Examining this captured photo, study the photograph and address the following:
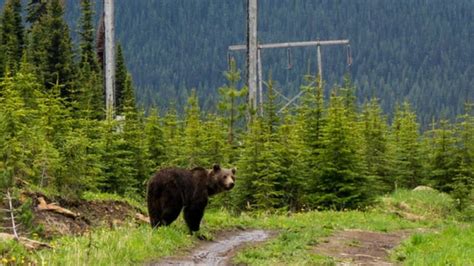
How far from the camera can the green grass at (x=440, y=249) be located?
12445mm

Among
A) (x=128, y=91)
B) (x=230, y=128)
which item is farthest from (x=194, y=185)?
(x=128, y=91)

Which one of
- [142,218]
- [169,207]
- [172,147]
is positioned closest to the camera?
[169,207]

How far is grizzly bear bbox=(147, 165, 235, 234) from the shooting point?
48.4 feet

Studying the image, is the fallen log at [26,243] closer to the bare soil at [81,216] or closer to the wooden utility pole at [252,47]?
the bare soil at [81,216]

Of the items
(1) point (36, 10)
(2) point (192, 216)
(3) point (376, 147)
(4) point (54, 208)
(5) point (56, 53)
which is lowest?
(3) point (376, 147)

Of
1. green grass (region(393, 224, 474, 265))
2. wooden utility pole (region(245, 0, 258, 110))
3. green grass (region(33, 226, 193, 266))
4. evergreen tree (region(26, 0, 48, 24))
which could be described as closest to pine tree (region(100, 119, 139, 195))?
wooden utility pole (region(245, 0, 258, 110))

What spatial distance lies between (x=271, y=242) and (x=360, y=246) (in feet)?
6.30

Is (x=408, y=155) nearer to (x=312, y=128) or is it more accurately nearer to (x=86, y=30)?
(x=312, y=128)

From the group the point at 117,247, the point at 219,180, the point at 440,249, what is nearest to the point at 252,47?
A: the point at 219,180

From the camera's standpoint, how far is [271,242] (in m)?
14.4

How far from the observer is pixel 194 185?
15352 millimetres

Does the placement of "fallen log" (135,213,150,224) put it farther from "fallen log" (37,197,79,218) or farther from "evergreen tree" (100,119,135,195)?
"evergreen tree" (100,119,135,195)

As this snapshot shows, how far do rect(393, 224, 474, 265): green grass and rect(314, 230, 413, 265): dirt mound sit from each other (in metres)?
0.36

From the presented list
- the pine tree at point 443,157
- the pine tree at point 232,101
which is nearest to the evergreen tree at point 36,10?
the pine tree at point 232,101
